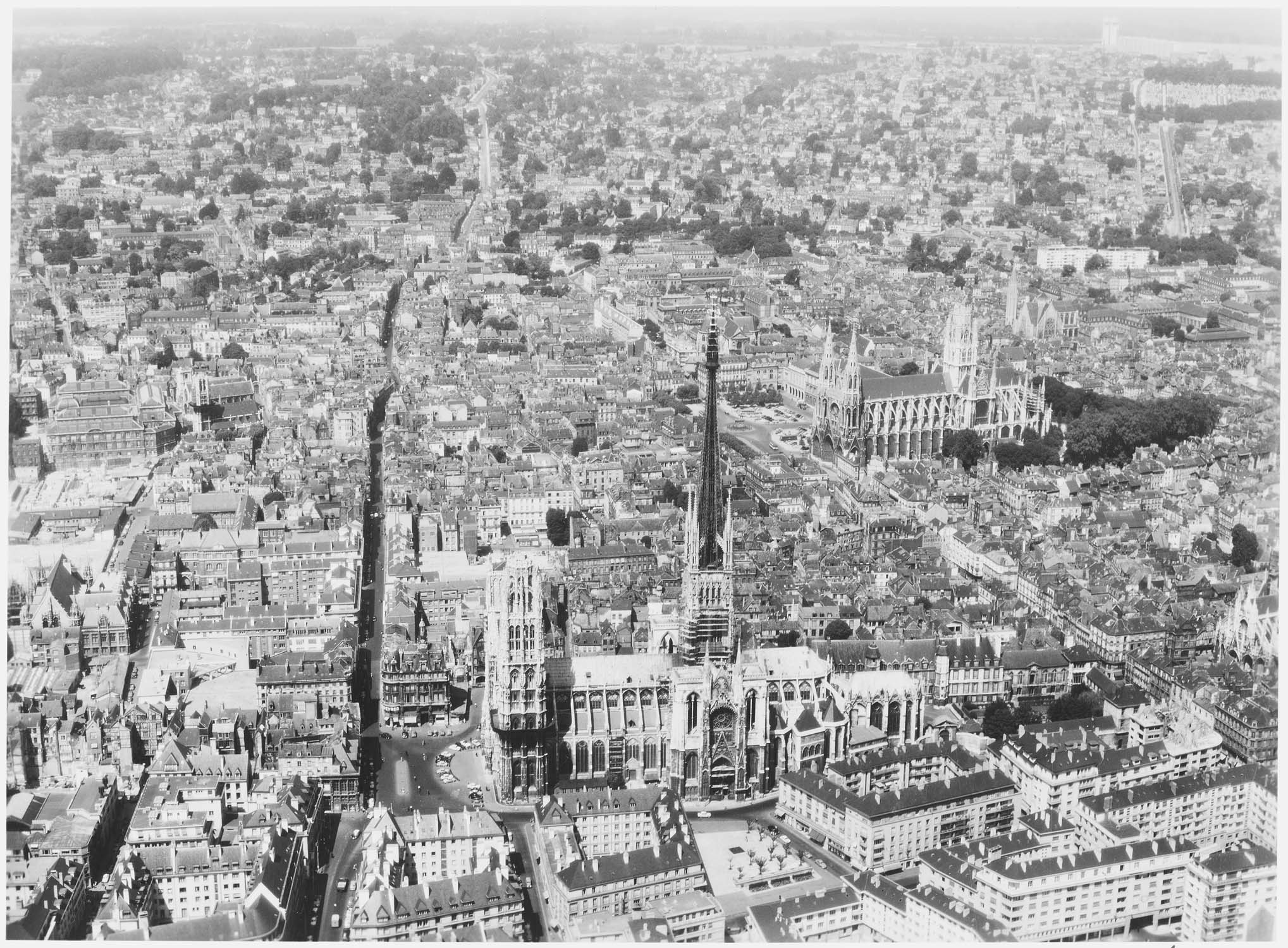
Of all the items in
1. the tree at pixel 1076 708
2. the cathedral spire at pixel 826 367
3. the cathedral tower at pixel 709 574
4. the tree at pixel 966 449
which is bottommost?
the tree at pixel 966 449

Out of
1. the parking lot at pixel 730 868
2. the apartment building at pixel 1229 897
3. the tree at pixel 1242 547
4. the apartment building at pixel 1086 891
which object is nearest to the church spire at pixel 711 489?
the parking lot at pixel 730 868

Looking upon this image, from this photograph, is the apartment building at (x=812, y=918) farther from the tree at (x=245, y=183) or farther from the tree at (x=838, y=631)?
the tree at (x=245, y=183)

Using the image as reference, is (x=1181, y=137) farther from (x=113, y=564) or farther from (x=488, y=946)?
(x=488, y=946)

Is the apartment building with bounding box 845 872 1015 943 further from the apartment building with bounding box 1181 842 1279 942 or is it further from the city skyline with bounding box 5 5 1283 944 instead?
the apartment building with bounding box 1181 842 1279 942

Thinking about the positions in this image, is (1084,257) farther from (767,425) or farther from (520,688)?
(520,688)

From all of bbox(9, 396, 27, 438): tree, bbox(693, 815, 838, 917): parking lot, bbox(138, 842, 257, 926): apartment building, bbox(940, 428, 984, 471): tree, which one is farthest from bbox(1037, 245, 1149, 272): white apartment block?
bbox(138, 842, 257, 926): apartment building
